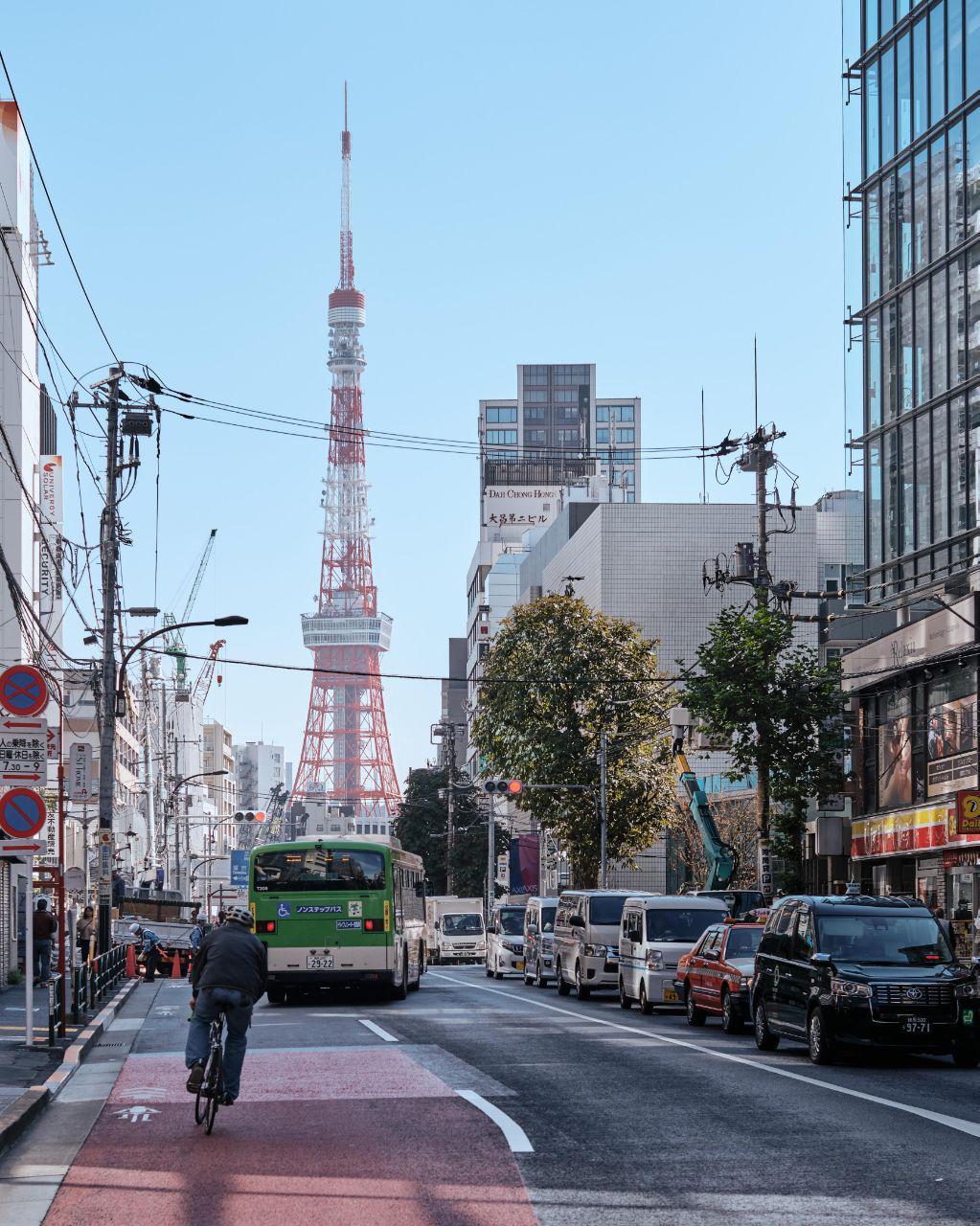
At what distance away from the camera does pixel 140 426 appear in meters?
40.5

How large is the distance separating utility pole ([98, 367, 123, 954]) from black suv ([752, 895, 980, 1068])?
757 inches

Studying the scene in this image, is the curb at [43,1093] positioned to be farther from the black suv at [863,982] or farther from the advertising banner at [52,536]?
→ the advertising banner at [52,536]

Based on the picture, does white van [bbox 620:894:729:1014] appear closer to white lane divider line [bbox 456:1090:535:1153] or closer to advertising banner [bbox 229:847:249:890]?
white lane divider line [bbox 456:1090:535:1153]

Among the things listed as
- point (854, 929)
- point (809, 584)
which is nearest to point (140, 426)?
point (854, 929)

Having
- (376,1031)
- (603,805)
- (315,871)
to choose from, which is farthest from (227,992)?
(603,805)

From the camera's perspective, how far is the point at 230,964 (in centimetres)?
1412

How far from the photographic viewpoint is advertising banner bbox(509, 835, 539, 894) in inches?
3617

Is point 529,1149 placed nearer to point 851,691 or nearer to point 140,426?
point 140,426

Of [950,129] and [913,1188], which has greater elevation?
[950,129]

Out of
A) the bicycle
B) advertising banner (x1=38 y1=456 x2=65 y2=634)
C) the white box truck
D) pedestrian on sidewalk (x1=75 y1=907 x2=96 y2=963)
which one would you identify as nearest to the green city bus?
pedestrian on sidewalk (x1=75 y1=907 x2=96 y2=963)

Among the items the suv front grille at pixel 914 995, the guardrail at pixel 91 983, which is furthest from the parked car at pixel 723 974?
the guardrail at pixel 91 983

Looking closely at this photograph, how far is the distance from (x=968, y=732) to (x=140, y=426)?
19728mm

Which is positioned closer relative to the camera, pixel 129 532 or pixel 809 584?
pixel 129 532

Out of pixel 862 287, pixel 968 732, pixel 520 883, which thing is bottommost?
pixel 520 883
